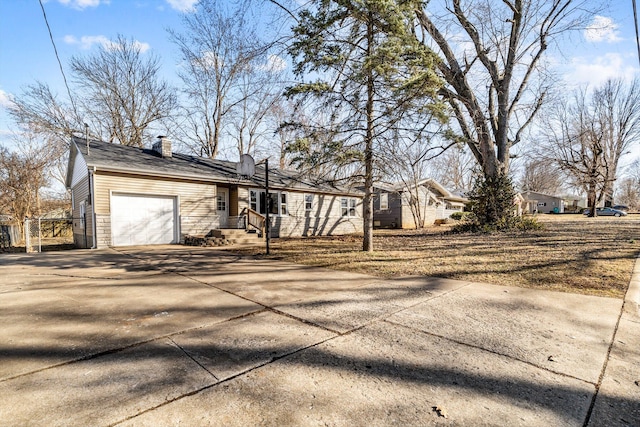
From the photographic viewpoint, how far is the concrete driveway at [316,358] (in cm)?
173

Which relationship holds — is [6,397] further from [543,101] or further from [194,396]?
[543,101]

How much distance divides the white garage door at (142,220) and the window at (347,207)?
10252 mm

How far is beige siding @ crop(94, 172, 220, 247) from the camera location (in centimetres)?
1051

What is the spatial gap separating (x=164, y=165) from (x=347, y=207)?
11120 mm

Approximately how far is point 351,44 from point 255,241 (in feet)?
28.1

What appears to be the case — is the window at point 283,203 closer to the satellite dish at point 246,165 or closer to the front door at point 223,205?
the front door at point 223,205

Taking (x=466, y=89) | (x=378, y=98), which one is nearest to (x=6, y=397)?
(x=378, y=98)

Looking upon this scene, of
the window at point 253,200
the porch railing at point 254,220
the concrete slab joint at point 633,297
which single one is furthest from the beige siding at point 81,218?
the concrete slab joint at point 633,297

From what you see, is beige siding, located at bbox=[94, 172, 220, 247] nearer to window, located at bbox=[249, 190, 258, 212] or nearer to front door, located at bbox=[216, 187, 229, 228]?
front door, located at bbox=[216, 187, 229, 228]

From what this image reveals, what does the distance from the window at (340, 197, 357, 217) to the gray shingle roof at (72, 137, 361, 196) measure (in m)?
3.27

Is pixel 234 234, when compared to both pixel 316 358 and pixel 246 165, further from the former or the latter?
pixel 316 358

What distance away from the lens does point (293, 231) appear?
16.2 metres

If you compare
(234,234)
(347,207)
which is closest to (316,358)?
(234,234)

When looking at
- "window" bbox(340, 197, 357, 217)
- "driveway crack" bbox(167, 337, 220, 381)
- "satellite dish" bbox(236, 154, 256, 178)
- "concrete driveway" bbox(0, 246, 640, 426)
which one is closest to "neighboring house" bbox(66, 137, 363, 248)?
"satellite dish" bbox(236, 154, 256, 178)
